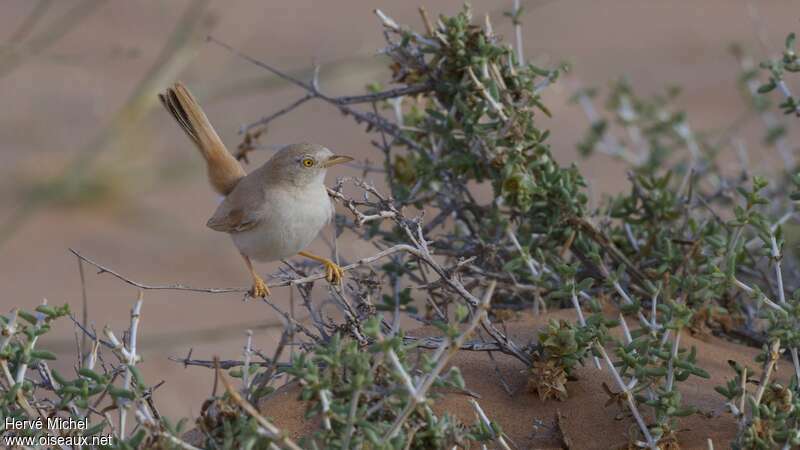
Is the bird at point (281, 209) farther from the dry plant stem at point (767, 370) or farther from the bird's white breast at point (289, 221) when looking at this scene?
the dry plant stem at point (767, 370)

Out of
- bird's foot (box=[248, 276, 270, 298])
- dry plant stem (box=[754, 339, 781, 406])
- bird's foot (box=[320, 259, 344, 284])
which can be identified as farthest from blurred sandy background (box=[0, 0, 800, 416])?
dry plant stem (box=[754, 339, 781, 406])

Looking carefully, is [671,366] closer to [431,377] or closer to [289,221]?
[431,377]

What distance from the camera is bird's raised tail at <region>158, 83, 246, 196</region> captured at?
13.9 feet

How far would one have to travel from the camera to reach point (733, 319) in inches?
165

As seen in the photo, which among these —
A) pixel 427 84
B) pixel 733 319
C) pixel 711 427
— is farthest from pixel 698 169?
pixel 711 427

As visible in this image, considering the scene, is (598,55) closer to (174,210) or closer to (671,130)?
(174,210)

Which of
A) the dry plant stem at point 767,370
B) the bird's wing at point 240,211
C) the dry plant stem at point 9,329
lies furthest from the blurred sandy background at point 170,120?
the dry plant stem at point 767,370

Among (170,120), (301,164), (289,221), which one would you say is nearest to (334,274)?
(289,221)

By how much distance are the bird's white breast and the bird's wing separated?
0.03m

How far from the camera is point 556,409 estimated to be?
11.2 ft

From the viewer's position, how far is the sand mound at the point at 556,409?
327 centimetres

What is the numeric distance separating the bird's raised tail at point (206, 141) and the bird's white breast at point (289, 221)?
0.55 meters

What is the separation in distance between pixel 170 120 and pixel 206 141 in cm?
869

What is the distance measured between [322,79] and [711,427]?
286 inches
